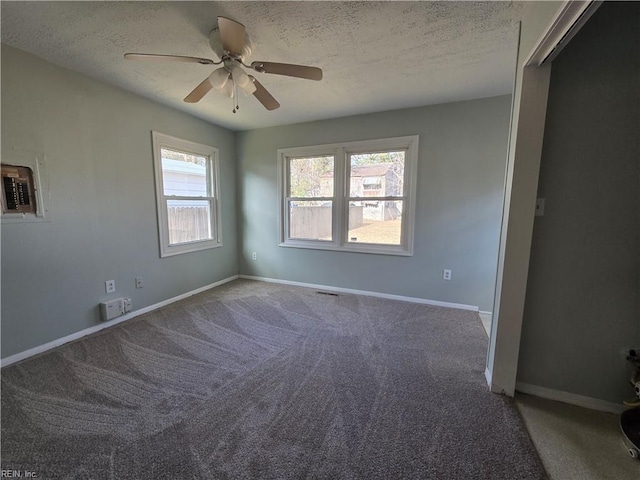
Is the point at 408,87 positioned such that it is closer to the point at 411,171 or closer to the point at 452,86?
the point at 452,86

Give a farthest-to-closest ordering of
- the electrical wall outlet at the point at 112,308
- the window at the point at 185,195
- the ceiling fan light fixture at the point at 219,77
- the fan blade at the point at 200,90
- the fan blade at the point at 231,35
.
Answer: the window at the point at 185,195 < the electrical wall outlet at the point at 112,308 < the fan blade at the point at 200,90 < the ceiling fan light fixture at the point at 219,77 < the fan blade at the point at 231,35

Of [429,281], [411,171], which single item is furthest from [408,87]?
[429,281]

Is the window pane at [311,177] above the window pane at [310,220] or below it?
above

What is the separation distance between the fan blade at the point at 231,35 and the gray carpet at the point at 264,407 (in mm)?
2223

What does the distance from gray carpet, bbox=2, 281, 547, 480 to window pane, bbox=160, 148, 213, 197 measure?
5.57ft

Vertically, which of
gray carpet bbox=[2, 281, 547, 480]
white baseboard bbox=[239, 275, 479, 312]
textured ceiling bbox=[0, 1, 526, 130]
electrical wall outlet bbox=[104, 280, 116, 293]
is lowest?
gray carpet bbox=[2, 281, 547, 480]

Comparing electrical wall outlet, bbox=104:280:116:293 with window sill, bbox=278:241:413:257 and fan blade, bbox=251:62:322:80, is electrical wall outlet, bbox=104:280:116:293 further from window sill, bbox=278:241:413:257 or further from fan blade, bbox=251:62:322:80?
fan blade, bbox=251:62:322:80

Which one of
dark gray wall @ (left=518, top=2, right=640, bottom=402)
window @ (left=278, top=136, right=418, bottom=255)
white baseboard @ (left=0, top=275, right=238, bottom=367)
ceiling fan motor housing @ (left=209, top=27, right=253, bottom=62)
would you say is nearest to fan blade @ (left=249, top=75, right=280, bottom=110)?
ceiling fan motor housing @ (left=209, top=27, right=253, bottom=62)

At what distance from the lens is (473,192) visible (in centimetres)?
300

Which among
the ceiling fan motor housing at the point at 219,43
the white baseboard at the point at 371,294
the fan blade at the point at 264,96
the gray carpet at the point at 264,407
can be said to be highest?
the ceiling fan motor housing at the point at 219,43

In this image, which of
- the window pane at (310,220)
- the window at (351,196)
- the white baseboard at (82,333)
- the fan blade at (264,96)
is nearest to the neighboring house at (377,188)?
the window at (351,196)

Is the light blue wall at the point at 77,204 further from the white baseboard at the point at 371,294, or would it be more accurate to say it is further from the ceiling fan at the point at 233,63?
the white baseboard at the point at 371,294

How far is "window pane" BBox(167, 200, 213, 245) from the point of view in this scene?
334 centimetres

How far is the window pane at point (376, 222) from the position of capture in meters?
3.41
